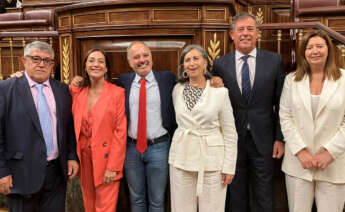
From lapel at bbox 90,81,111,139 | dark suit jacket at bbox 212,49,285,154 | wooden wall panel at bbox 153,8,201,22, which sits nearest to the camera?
lapel at bbox 90,81,111,139

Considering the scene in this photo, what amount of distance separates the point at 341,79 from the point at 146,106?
4.08ft

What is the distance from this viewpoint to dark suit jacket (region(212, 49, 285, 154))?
2061mm

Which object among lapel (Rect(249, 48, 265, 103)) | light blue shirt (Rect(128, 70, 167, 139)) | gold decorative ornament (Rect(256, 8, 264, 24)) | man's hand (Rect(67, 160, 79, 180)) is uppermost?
gold decorative ornament (Rect(256, 8, 264, 24))

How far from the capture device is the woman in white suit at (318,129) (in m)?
1.84

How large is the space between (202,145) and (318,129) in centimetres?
72

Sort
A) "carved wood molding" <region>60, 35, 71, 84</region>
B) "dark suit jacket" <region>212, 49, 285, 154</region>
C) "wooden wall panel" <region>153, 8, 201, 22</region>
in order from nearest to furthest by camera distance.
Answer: "dark suit jacket" <region>212, 49, 285, 154</region>
"wooden wall panel" <region>153, 8, 201, 22</region>
"carved wood molding" <region>60, 35, 71, 84</region>

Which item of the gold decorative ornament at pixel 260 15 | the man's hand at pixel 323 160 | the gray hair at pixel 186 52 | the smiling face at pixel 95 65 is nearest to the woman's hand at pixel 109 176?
the smiling face at pixel 95 65

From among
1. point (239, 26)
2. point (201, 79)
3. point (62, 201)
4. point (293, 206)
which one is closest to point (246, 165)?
point (293, 206)

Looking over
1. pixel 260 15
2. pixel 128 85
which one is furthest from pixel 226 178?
pixel 260 15

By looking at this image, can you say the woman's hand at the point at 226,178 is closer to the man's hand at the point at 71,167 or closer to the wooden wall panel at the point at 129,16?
the man's hand at the point at 71,167

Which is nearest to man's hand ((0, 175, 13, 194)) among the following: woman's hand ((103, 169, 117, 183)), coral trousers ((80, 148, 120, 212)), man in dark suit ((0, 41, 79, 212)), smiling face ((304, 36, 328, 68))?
man in dark suit ((0, 41, 79, 212))

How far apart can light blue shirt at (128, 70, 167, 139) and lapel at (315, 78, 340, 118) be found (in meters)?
1.00

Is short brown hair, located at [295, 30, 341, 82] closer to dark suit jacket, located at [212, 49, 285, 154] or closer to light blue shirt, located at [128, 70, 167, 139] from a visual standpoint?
dark suit jacket, located at [212, 49, 285, 154]

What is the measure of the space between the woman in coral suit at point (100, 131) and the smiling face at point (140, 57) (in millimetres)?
183
